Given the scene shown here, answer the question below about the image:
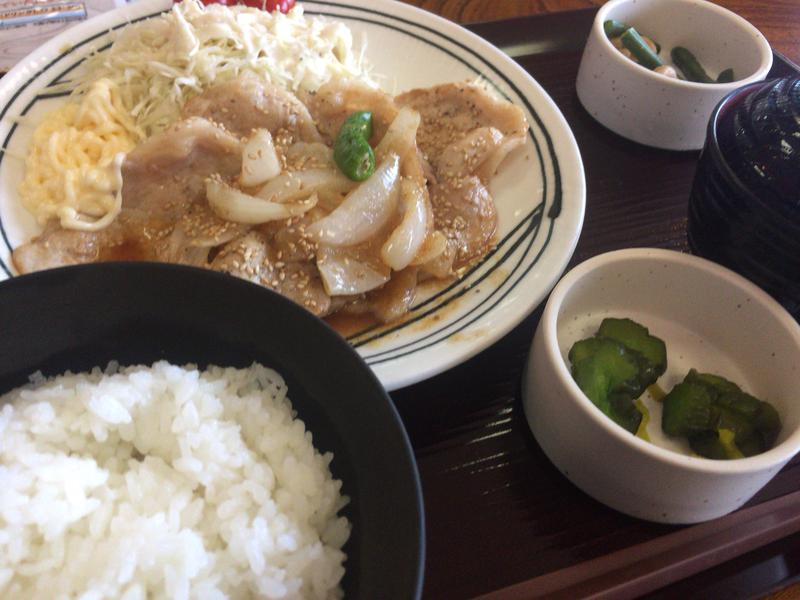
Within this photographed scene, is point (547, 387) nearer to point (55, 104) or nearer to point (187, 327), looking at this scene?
point (187, 327)

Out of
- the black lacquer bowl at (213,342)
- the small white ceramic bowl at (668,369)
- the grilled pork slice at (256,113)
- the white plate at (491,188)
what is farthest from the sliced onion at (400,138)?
the black lacquer bowl at (213,342)

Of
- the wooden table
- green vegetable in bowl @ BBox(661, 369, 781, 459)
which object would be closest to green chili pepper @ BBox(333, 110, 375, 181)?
the wooden table

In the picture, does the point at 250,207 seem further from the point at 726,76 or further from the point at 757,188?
the point at 726,76

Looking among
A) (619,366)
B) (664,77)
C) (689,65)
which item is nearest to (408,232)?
(619,366)

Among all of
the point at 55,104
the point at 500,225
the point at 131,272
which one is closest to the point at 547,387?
the point at 500,225

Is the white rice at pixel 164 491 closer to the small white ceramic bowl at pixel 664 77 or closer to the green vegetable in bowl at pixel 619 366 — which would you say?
the green vegetable in bowl at pixel 619 366

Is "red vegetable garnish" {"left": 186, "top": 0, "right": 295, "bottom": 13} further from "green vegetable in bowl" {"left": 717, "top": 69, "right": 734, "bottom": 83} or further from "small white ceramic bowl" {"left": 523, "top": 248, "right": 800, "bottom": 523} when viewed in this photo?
"green vegetable in bowl" {"left": 717, "top": 69, "right": 734, "bottom": 83}

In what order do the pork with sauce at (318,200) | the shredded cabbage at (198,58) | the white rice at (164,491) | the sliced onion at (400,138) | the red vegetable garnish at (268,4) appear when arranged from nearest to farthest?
1. the white rice at (164,491)
2. the pork with sauce at (318,200)
3. the sliced onion at (400,138)
4. the shredded cabbage at (198,58)
5. the red vegetable garnish at (268,4)
